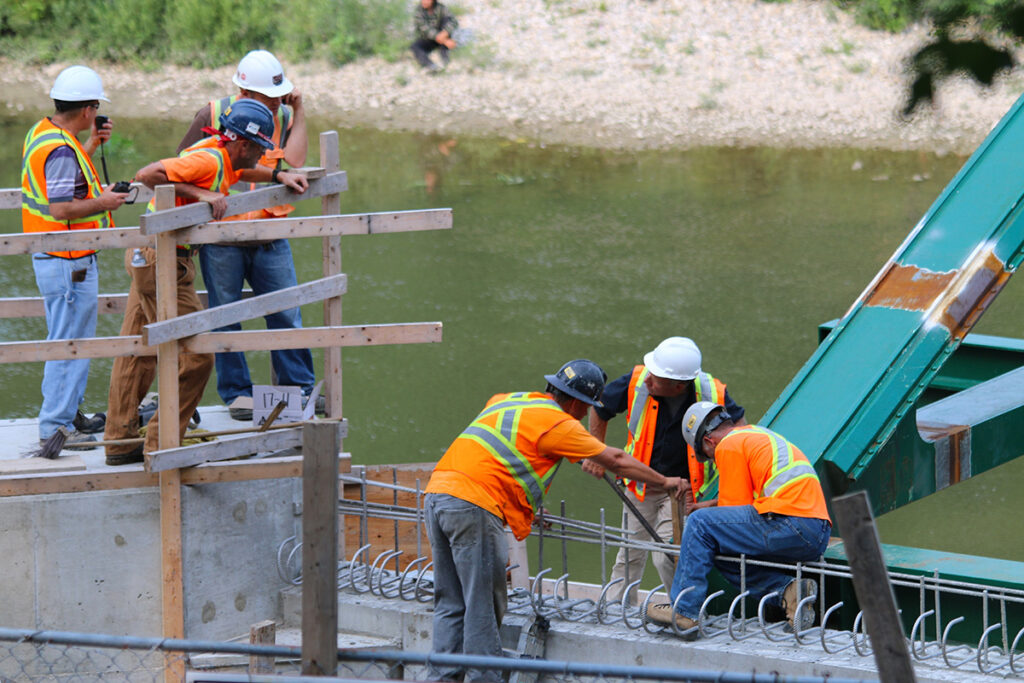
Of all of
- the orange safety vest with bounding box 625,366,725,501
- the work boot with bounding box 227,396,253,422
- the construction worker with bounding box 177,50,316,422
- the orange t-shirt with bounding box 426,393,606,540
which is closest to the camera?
the orange t-shirt with bounding box 426,393,606,540

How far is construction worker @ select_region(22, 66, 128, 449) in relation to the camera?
19.2 ft

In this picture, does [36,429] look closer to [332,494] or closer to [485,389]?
[332,494]

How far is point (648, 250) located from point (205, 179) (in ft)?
34.4

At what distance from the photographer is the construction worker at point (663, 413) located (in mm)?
5984

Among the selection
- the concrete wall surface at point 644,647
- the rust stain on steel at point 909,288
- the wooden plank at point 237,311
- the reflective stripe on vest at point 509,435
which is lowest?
the concrete wall surface at point 644,647

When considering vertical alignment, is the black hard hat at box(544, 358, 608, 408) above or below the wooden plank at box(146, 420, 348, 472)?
above

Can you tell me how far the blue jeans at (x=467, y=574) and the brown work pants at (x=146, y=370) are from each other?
4.34ft

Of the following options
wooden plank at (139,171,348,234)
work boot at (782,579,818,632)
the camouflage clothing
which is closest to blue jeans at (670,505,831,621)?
work boot at (782,579,818,632)

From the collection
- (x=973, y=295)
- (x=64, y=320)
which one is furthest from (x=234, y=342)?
(x=973, y=295)

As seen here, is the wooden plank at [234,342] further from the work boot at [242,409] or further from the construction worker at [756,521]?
the construction worker at [756,521]

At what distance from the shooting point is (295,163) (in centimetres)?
690

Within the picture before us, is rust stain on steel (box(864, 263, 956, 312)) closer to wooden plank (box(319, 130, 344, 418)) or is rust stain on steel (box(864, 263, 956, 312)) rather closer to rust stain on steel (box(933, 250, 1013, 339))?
rust stain on steel (box(933, 250, 1013, 339))

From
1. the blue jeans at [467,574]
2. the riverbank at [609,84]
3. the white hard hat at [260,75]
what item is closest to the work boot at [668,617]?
the blue jeans at [467,574]

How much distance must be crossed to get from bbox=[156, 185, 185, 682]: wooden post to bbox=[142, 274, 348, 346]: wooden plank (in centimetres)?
9
